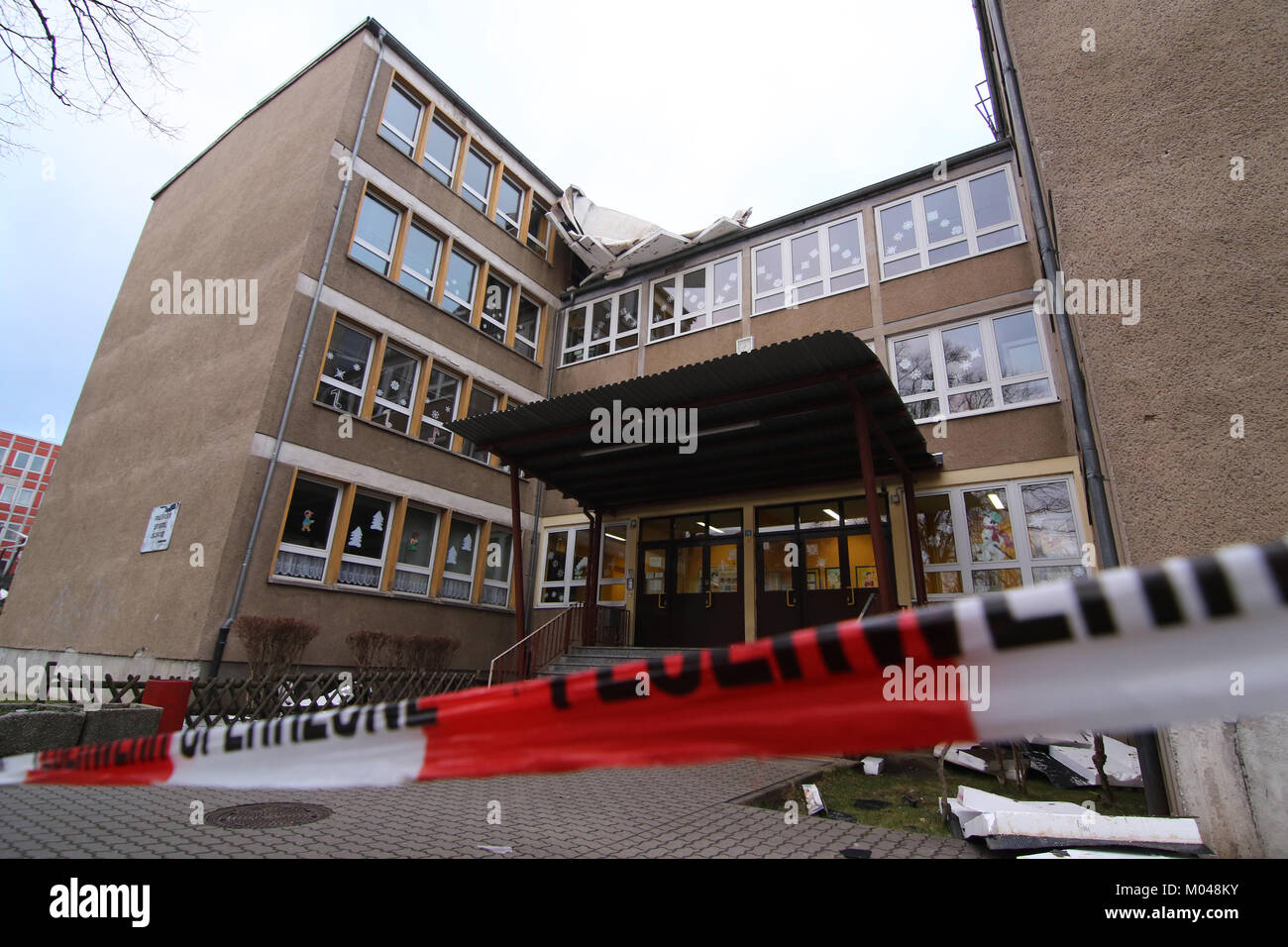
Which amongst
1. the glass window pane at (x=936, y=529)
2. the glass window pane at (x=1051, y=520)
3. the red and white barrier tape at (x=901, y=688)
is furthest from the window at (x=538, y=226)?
the red and white barrier tape at (x=901, y=688)

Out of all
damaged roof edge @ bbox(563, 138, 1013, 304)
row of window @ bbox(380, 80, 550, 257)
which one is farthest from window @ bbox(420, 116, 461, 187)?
damaged roof edge @ bbox(563, 138, 1013, 304)

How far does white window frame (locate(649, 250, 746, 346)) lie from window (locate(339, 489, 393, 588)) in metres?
7.80

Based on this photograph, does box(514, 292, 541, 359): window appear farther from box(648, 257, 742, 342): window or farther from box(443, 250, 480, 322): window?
box(648, 257, 742, 342): window

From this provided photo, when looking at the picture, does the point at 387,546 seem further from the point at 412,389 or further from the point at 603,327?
the point at 603,327

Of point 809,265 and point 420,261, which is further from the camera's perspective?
point 420,261

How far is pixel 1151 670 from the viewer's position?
109 centimetres

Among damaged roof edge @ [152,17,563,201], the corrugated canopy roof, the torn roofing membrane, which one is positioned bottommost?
the corrugated canopy roof

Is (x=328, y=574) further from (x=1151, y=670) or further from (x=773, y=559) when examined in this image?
(x=1151, y=670)

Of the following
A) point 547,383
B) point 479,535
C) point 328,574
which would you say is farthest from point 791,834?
point 547,383

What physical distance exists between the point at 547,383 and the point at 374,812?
557 inches

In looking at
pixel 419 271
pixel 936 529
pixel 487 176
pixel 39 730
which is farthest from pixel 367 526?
pixel 936 529

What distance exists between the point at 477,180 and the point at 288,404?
29.6ft

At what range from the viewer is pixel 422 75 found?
15.4 meters

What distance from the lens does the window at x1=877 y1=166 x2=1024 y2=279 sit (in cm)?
1209
